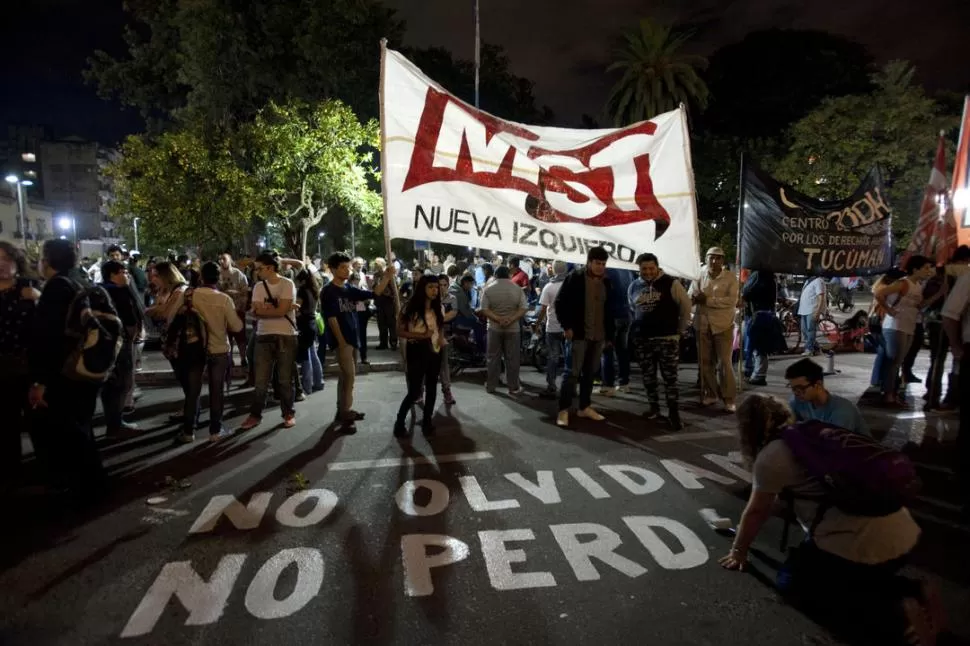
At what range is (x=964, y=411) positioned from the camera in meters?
4.75

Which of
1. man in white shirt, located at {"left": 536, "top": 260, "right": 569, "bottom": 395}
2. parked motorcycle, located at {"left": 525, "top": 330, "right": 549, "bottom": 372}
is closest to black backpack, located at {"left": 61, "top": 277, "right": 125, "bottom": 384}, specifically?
man in white shirt, located at {"left": 536, "top": 260, "right": 569, "bottom": 395}

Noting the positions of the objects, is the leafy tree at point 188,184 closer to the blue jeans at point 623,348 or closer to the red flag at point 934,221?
the blue jeans at point 623,348

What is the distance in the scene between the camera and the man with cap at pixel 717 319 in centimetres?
727

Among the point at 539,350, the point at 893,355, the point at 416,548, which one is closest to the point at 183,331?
the point at 416,548

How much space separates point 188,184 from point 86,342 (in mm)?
15189

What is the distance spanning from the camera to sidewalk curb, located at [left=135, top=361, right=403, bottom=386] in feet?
31.3

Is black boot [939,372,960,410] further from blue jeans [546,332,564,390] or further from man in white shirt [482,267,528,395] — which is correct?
man in white shirt [482,267,528,395]

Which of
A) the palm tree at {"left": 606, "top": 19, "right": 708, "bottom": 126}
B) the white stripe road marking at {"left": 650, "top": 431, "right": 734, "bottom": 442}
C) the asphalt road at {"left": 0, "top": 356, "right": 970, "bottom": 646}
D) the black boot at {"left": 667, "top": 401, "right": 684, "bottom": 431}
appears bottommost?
the asphalt road at {"left": 0, "top": 356, "right": 970, "bottom": 646}

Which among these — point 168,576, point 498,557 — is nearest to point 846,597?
point 498,557

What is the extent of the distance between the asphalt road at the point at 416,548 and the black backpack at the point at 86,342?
1063 mm

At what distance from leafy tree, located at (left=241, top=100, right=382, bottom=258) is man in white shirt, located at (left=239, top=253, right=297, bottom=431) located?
11.7m

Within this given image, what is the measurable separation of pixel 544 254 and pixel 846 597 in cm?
395

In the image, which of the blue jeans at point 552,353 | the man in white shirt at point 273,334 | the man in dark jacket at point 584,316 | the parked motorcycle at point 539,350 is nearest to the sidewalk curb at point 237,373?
the parked motorcycle at point 539,350

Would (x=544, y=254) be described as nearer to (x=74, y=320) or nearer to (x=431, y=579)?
(x=431, y=579)
